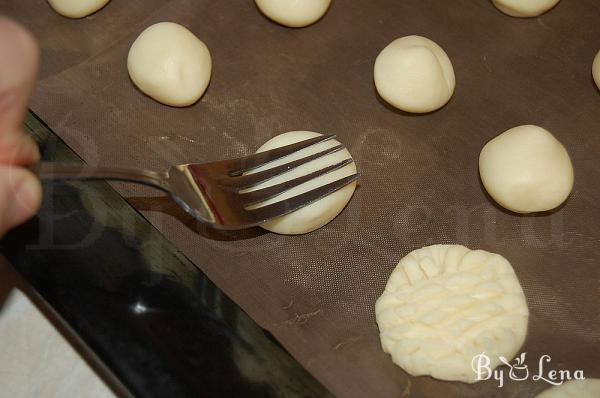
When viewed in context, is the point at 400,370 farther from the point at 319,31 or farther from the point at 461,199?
the point at 319,31

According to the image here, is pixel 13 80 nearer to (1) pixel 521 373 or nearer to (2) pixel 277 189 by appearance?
(2) pixel 277 189

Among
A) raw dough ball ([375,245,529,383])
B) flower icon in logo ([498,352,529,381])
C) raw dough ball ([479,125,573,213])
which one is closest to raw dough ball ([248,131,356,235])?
raw dough ball ([375,245,529,383])

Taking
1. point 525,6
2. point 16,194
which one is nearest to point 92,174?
point 16,194

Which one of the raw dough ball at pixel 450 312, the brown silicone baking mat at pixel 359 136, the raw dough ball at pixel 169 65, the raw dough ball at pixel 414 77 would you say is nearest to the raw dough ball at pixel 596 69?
the brown silicone baking mat at pixel 359 136

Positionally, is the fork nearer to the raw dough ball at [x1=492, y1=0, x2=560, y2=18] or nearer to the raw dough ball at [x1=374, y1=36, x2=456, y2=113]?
the raw dough ball at [x1=374, y1=36, x2=456, y2=113]

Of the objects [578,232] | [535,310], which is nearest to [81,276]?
[535,310]

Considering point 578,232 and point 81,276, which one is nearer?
point 81,276
